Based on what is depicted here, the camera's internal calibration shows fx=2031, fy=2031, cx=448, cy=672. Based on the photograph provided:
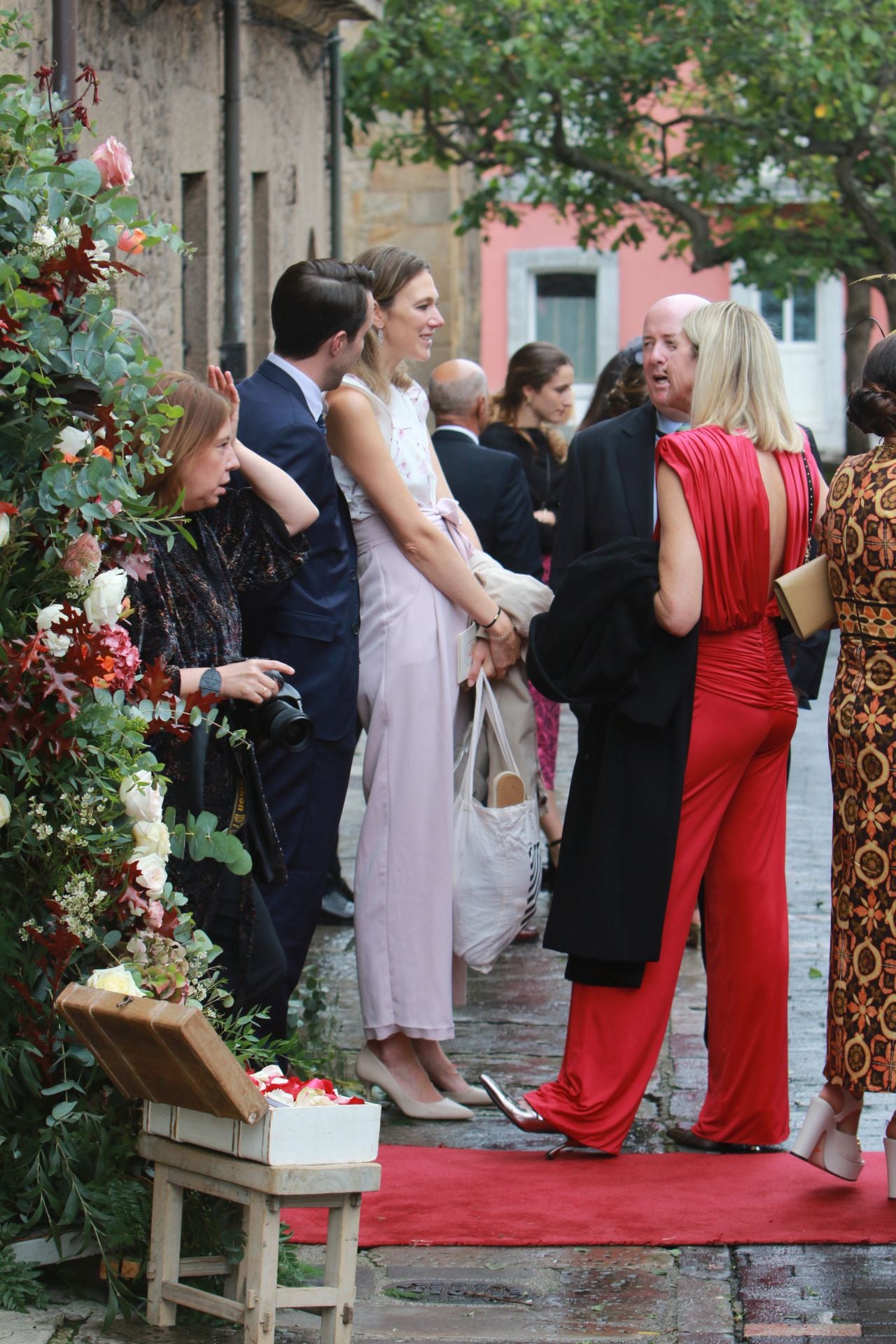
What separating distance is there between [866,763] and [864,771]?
19mm

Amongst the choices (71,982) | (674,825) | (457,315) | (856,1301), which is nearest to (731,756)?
(674,825)

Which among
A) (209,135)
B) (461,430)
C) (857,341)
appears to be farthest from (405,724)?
(857,341)

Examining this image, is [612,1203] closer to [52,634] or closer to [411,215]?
[52,634]

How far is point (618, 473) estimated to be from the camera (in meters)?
5.30

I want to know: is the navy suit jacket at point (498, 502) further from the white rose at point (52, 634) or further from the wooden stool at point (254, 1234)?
the wooden stool at point (254, 1234)

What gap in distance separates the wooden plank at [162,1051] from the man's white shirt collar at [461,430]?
4.03 m

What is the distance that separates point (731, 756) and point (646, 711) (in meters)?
0.24

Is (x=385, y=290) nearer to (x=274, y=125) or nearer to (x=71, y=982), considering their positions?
(x=71, y=982)

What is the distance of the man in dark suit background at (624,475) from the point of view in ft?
17.1

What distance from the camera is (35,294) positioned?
3.41 metres

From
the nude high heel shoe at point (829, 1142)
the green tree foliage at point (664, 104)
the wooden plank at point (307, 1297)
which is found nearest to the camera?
the wooden plank at point (307, 1297)

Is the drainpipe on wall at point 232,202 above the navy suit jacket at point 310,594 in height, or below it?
above

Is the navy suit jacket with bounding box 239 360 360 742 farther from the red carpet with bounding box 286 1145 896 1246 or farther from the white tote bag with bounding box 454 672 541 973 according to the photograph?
the red carpet with bounding box 286 1145 896 1246

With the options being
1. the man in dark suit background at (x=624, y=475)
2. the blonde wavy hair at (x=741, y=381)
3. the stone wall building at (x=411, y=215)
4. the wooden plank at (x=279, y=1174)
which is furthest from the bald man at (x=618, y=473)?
the stone wall building at (x=411, y=215)
